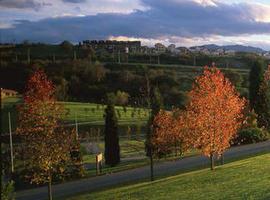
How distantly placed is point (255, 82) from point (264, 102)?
A: 225 cm

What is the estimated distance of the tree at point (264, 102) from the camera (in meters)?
51.1

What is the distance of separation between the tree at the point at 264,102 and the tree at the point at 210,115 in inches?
968

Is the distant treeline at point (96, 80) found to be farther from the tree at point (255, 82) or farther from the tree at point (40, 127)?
the tree at point (40, 127)

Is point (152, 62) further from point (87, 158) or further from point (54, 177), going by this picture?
point (54, 177)

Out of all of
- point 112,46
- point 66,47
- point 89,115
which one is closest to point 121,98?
point 89,115

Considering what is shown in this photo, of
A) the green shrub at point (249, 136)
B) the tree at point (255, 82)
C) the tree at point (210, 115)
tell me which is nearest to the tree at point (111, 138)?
the tree at point (210, 115)

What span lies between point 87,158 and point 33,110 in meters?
23.6

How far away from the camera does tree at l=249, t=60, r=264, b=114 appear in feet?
168

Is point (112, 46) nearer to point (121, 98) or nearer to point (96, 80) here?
point (96, 80)

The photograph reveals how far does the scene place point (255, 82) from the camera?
51.6m

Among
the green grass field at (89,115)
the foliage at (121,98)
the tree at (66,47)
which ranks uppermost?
the tree at (66,47)

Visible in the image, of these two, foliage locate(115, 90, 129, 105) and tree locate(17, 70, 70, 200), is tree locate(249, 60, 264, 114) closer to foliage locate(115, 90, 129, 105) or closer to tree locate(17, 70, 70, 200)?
tree locate(17, 70, 70, 200)

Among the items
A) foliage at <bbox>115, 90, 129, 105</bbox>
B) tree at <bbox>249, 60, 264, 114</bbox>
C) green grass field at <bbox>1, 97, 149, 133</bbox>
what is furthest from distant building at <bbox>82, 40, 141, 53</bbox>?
tree at <bbox>249, 60, 264, 114</bbox>

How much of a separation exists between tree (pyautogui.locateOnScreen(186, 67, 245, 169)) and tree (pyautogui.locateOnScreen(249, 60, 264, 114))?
24630 millimetres
